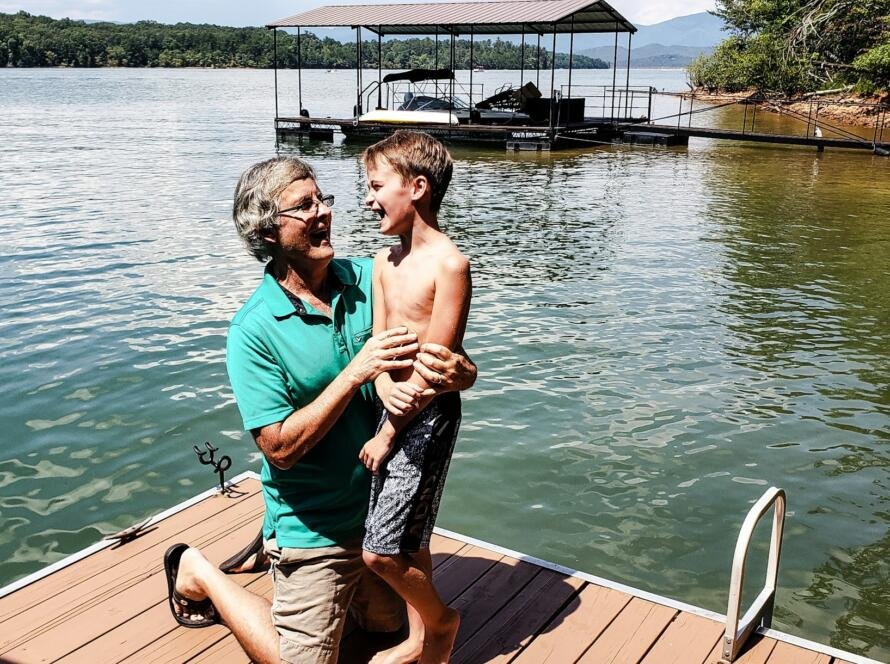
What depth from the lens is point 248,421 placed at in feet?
9.26

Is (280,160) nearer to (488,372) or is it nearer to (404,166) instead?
(404,166)

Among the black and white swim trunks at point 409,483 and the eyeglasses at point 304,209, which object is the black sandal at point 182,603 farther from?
the eyeglasses at point 304,209

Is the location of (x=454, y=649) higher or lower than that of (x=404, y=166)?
lower

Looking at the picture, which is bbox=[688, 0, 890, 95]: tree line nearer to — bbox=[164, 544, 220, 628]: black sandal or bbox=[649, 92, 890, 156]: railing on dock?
bbox=[649, 92, 890, 156]: railing on dock

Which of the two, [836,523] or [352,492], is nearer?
[352,492]

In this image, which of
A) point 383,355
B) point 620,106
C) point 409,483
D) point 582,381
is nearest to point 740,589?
point 409,483

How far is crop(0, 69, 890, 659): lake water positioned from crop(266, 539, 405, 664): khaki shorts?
9.19 feet

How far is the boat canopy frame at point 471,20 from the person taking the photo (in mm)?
28703

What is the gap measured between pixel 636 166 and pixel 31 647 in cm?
2455

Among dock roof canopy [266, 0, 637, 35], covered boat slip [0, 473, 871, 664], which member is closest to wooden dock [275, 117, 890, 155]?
dock roof canopy [266, 0, 637, 35]

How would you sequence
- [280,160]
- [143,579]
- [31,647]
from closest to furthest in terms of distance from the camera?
[280,160], [31,647], [143,579]

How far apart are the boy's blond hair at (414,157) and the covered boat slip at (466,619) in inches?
70.2

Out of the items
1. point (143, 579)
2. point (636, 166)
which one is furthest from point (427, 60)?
point (143, 579)

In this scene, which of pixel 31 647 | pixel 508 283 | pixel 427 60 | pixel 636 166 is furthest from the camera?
pixel 427 60
